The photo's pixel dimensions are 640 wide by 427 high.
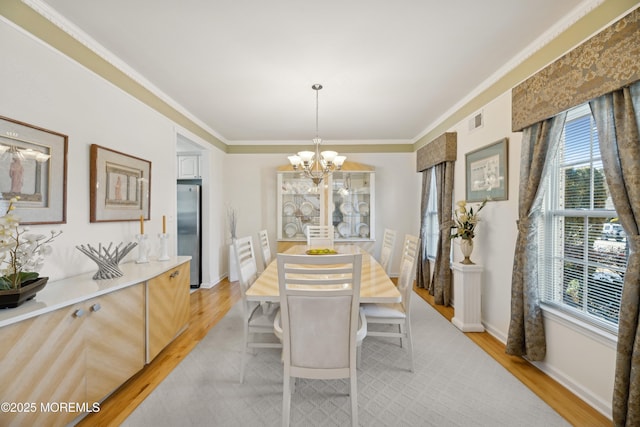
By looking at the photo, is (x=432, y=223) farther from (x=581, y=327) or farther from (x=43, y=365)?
(x=43, y=365)

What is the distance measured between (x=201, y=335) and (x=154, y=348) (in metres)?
0.60

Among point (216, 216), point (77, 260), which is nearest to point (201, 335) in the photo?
point (77, 260)

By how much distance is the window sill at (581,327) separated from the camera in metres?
1.72

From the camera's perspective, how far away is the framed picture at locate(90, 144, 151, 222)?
223 cm

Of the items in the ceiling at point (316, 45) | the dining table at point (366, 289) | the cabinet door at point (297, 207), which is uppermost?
the ceiling at point (316, 45)

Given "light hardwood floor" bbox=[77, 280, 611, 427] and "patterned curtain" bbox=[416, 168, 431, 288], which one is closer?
"light hardwood floor" bbox=[77, 280, 611, 427]

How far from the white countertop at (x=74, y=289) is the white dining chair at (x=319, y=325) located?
119 cm

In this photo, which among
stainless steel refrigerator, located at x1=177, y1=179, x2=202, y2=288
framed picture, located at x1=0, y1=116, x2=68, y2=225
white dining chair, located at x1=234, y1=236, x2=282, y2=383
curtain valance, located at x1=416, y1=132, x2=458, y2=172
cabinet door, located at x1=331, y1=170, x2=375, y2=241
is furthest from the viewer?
cabinet door, located at x1=331, y1=170, x2=375, y2=241

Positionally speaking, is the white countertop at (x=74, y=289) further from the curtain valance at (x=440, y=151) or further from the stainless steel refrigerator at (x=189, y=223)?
the curtain valance at (x=440, y=151)

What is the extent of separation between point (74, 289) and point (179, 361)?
3.40ft

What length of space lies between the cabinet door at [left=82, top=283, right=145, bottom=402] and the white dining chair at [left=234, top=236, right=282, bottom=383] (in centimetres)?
76

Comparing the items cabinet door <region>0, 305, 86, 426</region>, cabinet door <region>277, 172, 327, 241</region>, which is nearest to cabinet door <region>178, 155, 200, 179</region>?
cabinet door <region>277, 172, 327, 241</region>

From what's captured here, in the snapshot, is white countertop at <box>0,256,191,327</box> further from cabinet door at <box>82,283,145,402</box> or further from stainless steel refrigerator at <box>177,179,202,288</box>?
stainless steel refrigerator at <box>177,179,202,288</box>

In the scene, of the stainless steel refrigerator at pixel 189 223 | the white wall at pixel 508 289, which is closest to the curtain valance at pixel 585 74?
the white wall at pixel 508 289
